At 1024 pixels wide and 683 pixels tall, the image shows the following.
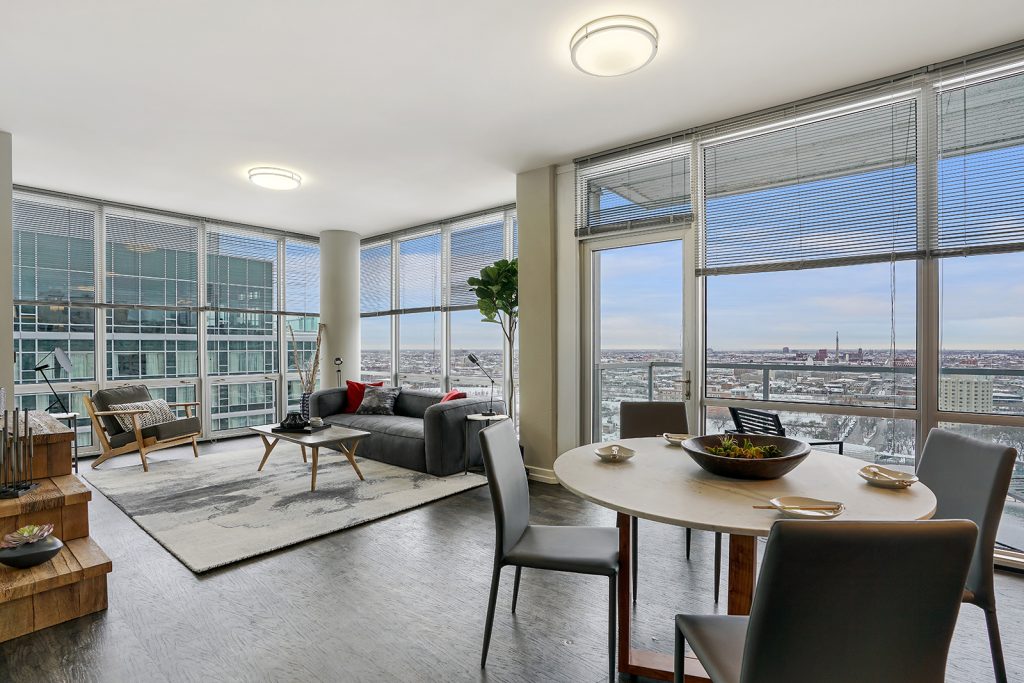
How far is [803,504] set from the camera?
4.61 ft

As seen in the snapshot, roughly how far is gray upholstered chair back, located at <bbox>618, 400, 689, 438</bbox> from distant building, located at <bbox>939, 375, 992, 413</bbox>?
1.45 metres

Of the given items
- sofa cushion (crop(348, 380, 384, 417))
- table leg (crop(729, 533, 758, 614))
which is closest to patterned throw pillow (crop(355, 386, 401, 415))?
sofa cushion (crop(348, 380, 384, 417))

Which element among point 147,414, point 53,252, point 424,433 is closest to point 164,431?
point 147,414

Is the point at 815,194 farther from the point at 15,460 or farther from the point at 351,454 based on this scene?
the point at 15,460

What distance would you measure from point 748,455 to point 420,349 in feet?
17.5

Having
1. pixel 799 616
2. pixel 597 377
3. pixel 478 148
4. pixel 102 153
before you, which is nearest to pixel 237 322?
pixel 102 153

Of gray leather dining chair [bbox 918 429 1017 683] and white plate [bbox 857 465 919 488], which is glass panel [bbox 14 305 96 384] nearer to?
white plate [bbox 857 465 919 488]

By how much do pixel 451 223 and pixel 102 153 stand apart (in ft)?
11.0

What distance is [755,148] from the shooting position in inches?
139

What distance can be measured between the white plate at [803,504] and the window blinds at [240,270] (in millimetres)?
6764

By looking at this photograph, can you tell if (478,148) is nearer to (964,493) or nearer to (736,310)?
(736,310)

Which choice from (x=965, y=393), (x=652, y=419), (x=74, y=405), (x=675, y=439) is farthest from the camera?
(x=74, y=405)

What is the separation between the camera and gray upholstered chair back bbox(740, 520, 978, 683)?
0.93 meters

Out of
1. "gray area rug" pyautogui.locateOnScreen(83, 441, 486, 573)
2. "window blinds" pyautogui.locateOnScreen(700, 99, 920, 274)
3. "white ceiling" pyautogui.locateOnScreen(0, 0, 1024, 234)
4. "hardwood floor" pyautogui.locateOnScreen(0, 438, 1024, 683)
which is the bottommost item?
"hardwood floor" pyautogui.locateOnScreen(0, 438, 1024, 683)
